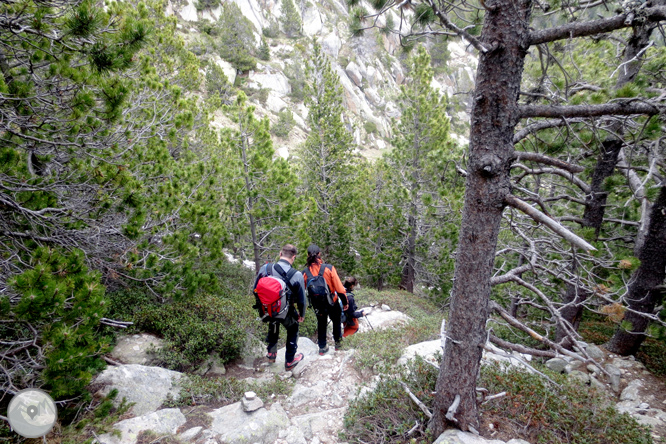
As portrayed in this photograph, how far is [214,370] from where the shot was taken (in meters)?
5.80

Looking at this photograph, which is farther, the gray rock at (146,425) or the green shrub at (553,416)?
the gray rock at (146,425)

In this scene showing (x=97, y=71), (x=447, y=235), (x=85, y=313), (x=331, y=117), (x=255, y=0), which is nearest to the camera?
(x=85, y=313)

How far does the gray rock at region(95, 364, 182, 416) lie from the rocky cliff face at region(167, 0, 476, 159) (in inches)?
1127

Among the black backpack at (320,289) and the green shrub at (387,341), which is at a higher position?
the black backpack at (320,289)

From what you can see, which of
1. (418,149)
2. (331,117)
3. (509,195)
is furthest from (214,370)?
(331,117)

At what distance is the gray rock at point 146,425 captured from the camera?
11.3 feet

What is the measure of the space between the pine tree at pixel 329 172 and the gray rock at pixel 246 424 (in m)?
9.39

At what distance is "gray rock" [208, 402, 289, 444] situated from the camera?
3689 millimetres

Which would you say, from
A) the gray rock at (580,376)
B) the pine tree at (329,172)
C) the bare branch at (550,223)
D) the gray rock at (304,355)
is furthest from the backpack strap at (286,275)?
the pine tree at (329,172)

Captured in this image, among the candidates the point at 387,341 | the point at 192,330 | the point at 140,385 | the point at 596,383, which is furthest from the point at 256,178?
the point at 596,383

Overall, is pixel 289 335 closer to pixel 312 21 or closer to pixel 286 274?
pixel 286 274

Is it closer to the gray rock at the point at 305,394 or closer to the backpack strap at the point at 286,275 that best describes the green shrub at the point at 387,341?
the gray rock at the point at 305,394

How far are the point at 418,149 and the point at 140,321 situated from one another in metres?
10.4

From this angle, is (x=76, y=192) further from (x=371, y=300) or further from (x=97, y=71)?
(x=371, y=300)
